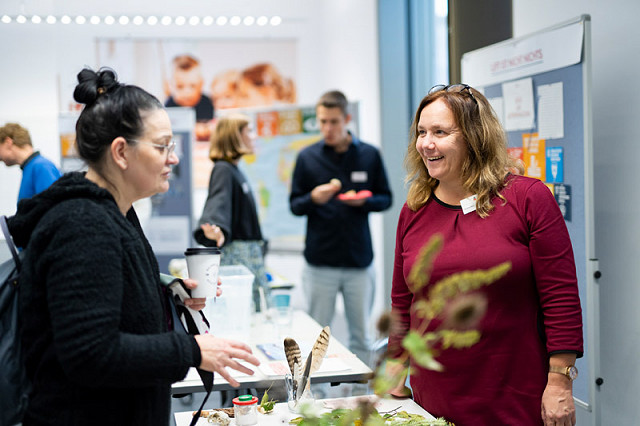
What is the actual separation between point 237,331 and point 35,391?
1.70 metres

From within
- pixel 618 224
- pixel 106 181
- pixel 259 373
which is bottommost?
pixel 259 373

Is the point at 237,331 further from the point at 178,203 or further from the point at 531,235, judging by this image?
the point at 178,203

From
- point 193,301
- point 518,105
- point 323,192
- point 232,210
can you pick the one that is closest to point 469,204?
point 193,301

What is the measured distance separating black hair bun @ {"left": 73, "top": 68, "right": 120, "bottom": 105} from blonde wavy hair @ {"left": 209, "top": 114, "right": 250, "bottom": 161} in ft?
7.86

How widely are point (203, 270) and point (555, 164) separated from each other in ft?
5.34

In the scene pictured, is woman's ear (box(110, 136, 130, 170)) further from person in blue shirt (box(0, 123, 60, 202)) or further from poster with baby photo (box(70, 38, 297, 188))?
poster with baby photo (box(70, 38, 297, 188))

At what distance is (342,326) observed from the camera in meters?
6.81

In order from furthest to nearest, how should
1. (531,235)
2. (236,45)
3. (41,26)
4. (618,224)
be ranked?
1. (236,45)
2. (41,26)
3. (618,224)
4. (531,235)

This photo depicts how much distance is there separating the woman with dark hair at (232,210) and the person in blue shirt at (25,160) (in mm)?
1627

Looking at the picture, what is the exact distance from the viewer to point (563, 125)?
2.63 meters

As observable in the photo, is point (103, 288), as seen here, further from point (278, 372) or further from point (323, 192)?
point (323, 192)

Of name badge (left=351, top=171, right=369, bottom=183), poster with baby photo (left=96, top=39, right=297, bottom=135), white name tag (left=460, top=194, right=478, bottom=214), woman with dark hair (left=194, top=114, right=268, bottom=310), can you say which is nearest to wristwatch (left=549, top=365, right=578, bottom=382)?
white name tag (left=460, top=194, right=478, bottom=214)

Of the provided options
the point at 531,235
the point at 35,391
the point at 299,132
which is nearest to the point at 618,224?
the point at 531,235

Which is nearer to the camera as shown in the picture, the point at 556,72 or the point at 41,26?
the point at 556,72
